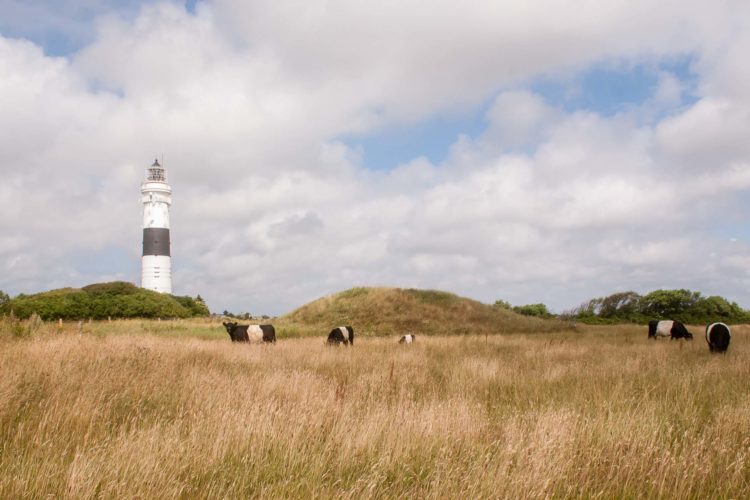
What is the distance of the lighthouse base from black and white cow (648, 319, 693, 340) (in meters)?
62.2

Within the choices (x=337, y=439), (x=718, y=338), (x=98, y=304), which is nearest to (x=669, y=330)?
(x=718, y=338)

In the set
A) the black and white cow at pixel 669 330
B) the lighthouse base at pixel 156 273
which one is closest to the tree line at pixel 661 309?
the black and white cow at pixel 669 330

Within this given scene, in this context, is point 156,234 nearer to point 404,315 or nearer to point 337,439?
point 404,315

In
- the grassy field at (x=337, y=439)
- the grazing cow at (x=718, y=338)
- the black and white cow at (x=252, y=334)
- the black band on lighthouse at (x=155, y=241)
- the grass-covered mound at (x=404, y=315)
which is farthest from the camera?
the black band on lighthouse at (x=155, y=241)

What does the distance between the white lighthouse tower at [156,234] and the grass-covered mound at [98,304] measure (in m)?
7.78

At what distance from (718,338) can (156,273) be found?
68068 mm

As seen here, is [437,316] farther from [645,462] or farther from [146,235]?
[146,235]

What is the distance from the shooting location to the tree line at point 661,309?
51.0 m

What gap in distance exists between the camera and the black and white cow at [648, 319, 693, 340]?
25453 millimetres

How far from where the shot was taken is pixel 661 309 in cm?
5334

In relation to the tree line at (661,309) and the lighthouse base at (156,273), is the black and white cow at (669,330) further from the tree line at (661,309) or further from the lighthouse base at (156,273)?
the lighthouse base at (156,273)

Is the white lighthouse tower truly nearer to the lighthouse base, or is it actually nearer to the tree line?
the lighthouse base

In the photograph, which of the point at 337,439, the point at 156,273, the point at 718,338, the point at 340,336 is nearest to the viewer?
the point at 337,439

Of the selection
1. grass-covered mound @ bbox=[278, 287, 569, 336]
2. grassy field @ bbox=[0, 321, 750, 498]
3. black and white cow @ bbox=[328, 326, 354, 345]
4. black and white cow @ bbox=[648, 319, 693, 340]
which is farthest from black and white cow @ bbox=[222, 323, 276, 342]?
black and white cow @ bbox=[648, 319, 693, 340]
